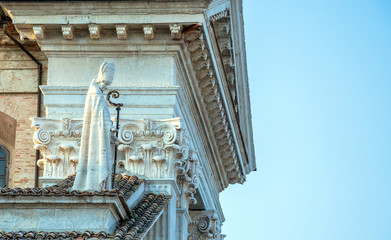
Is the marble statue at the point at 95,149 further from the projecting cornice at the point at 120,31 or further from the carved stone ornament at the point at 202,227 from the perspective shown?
the carved stone ornament at the point at 202,227

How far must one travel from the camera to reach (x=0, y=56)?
23.7 meters

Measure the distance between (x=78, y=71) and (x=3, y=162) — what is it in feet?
10.2

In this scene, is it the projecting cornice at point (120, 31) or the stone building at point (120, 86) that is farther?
the projecting cornice at point (120, 31)

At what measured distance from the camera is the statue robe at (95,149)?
58.3 feet

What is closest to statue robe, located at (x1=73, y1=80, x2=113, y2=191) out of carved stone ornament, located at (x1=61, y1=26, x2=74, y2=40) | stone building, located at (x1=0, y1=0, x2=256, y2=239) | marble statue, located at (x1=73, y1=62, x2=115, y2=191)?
marble statue, located at (x1=73, y1=62, x2=115, y2=191)

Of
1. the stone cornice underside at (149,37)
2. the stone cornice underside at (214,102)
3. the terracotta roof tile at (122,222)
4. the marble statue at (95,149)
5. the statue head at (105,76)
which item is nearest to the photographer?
the terracotta roof tile at (122,222)

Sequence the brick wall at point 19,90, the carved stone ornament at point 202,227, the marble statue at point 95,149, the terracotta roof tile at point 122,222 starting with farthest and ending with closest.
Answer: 1. the carved stone ornament at point 202,227
2. the brick wall at point 19,90
3. the marble statue at point 95,149
4. the terracotta roof tile at point 122,222

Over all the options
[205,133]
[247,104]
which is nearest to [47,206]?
[205,133]

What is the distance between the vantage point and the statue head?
19.3 metres

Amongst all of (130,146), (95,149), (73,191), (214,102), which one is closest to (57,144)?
(130,146)

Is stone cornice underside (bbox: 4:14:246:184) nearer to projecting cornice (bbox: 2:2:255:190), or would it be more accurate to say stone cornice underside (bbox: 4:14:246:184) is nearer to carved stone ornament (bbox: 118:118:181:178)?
projecting cornice (bbox: 2:2:255:190)

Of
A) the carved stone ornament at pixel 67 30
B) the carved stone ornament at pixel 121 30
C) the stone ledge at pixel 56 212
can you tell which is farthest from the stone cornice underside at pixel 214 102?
the stone ledge at pixel 56 212

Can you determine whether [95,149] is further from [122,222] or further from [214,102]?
[214,102]

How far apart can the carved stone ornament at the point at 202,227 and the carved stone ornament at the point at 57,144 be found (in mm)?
6931
